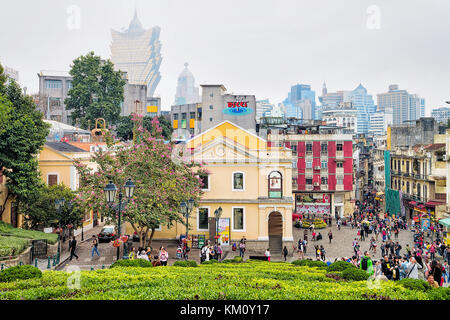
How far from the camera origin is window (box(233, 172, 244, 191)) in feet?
115

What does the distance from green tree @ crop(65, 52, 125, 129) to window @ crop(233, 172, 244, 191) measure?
37224 mm

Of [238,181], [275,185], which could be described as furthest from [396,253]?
[238,181]

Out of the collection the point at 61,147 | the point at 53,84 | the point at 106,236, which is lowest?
the point at 106,236

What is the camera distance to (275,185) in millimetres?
34969

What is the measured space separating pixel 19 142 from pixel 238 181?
1631 centimetres

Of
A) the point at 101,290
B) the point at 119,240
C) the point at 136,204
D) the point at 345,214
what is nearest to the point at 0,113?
the point at 136,204

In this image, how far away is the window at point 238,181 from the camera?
115 feet

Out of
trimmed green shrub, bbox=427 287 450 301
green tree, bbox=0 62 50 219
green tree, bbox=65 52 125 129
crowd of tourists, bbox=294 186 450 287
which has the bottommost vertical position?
crowd of tourists, bbox=294 186 450 287

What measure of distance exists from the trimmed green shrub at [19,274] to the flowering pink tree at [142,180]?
12.1m

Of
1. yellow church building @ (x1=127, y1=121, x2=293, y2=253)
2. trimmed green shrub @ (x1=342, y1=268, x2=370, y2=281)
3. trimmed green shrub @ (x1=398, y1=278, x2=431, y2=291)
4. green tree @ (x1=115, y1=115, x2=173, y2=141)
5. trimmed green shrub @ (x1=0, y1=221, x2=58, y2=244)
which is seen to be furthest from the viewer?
green tree @ (x1=115, y1=115, x2=173, y2=141)

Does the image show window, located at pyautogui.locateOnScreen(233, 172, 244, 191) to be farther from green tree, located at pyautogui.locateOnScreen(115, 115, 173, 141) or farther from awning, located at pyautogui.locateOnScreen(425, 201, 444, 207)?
green tree, located at pyautogui.locateOnScreen(115, 115, 173, 141)

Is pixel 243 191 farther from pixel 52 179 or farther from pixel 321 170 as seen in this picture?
pixel 321 170

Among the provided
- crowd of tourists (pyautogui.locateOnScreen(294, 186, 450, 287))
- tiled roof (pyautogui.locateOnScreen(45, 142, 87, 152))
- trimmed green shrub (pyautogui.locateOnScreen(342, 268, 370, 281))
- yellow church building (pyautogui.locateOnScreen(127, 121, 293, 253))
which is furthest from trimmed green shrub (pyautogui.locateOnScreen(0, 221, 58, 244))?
trimmed green shrub (pyautogui.locateOnScreen(342, 268, 370, 281))

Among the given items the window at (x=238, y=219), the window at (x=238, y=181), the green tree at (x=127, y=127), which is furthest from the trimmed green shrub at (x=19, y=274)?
the green tree at (x=127, y=127)
